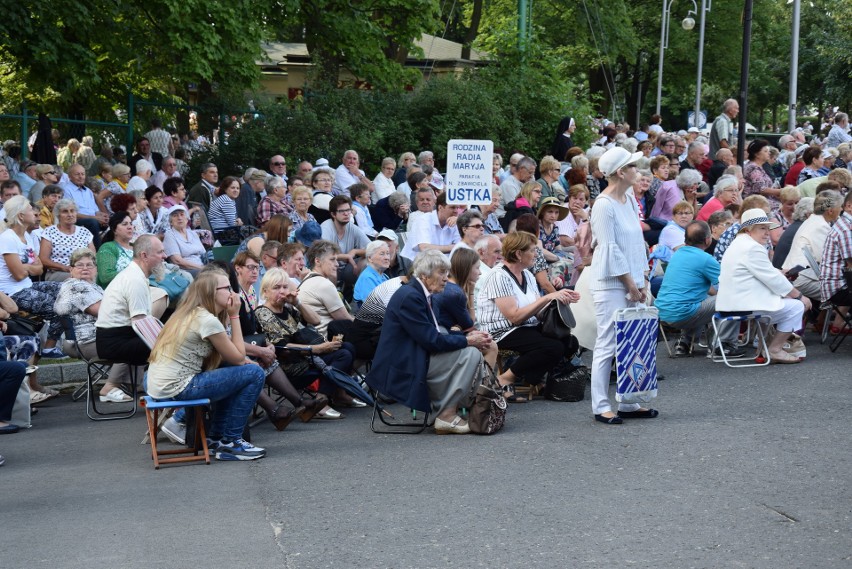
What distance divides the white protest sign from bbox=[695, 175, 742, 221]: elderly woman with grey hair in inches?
119

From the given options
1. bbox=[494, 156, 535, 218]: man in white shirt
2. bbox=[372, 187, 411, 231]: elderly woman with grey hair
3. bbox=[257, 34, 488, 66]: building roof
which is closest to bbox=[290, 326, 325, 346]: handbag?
bbox=[372, 187, 411, 231]: elderly woman with grey hair

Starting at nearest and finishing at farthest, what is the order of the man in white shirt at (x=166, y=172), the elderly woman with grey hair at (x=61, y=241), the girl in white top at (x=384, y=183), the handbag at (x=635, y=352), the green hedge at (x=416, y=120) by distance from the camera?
1. the handbag at (x=635, y=352)
2. the elderly woman with grey hair at (x=61, y=241)
3. the girl in white top at (x=384, y=183)
4. the man in white shirt at (x=166, y=172)
5. the green hedge at (x=416, y=120)

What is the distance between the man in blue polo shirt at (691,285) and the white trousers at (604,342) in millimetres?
3219

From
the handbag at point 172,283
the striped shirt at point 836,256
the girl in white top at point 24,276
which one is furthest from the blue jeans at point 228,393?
the striped shirt at point 836,256

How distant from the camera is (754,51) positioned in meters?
60.2

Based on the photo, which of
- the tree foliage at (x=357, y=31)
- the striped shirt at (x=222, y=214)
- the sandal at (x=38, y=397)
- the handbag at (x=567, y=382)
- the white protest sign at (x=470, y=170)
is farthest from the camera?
the tree foliage at (x=357, y=31)

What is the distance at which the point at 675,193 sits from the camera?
16938 mm

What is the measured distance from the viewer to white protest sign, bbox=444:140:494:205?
48.1 feet

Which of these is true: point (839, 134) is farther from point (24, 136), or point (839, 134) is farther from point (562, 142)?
point (24, 136)

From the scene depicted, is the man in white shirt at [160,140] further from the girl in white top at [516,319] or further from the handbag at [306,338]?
the girl in white top at [516,319]

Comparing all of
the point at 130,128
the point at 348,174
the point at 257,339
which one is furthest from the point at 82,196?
the point at 257,339

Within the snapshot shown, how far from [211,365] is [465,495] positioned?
2.39 metres

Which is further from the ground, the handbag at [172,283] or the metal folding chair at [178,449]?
the handbag at [172,283]

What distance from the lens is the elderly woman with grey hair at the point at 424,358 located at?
927cm
